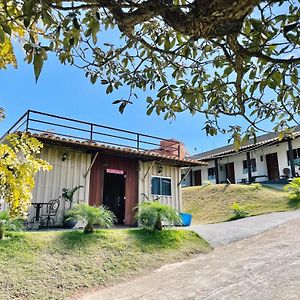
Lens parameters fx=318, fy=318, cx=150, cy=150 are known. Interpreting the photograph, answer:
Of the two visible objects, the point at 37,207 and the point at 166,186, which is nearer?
the point at 37,207

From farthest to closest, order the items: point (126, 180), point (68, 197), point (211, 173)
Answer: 1. point (211, 173)
2. point (126, 180)
3. point (68, 197)

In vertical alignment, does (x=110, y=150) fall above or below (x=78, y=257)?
above

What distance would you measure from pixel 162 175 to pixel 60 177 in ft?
17.1

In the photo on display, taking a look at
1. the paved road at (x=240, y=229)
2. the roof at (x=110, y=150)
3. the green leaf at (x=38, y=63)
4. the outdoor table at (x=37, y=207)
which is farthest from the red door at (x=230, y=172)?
the green leaf at (x=38, y=63)

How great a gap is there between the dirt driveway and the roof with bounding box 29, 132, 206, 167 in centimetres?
576

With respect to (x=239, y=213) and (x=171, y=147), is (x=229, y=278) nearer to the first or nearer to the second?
(x=239, y=213)

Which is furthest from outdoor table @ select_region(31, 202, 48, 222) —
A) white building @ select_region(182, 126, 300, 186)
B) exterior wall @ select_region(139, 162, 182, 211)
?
white building @ select_region(182, 126, 300, 186)

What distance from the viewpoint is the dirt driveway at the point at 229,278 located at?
5.98 meters

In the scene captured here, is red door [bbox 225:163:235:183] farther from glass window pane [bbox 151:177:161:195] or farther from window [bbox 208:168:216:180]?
glass window pane [bbox 151:177:161:195]

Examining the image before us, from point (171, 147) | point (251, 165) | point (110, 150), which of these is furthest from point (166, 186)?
point (251, 165)

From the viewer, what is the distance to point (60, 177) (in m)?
12.4

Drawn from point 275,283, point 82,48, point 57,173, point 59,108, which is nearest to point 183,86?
point 82,48

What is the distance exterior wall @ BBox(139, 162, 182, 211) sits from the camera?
14.9 m

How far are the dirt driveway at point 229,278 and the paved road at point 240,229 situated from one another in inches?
46.3
